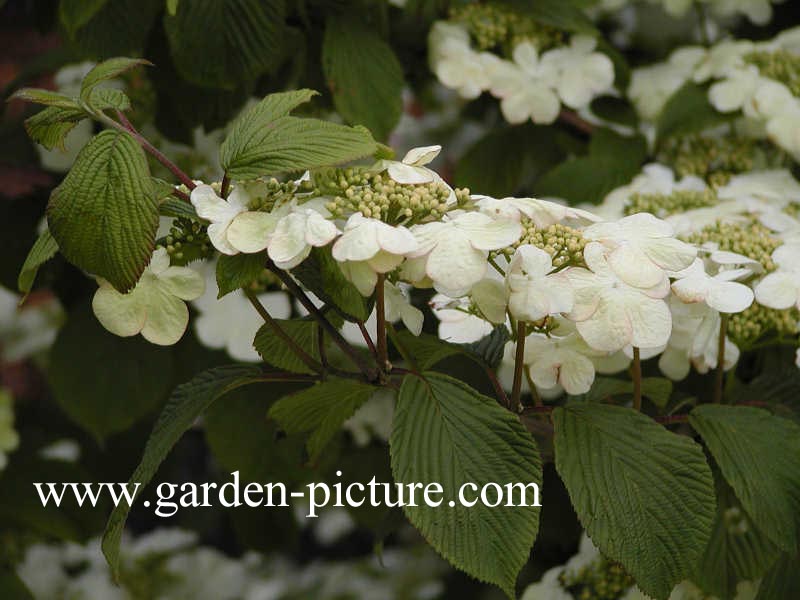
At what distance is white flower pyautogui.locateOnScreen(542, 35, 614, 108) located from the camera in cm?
101

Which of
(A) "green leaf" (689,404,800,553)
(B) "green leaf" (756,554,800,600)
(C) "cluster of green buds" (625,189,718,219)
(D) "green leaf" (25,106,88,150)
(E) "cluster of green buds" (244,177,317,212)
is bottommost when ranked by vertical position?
(B) "green leaf" (756,554,800,600)

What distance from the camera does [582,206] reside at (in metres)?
0.96

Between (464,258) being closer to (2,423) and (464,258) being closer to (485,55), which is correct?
(485,55)

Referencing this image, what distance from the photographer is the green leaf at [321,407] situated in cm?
62

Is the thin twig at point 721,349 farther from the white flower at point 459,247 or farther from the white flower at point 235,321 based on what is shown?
the white flower at point 235,321

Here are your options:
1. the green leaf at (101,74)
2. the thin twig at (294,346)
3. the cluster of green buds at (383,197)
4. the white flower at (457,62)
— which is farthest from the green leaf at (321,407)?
the white flower at (457,62)

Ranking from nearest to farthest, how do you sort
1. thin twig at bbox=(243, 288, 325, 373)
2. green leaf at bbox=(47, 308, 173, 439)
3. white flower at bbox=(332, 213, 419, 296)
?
white flower at bbox=(332, 213, 419, 296) < thin twig at bbox=(243, 288, 325, 373) < green leaf at bbox=(47, 308, 173, 439)

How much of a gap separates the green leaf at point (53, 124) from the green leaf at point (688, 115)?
0.65 meters

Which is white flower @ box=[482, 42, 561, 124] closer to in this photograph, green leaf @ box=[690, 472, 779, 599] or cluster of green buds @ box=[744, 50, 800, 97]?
cluster of green buds @ box=[744, 50, 800, 97]

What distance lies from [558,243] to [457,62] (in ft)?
1.61

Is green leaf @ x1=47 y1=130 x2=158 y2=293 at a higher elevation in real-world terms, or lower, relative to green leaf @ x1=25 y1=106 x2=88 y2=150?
lower

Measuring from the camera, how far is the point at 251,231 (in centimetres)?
52

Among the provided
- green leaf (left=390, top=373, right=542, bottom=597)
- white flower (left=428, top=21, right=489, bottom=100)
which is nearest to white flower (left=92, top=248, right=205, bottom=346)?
green leaf (left=390, top=373, right=542, bottom=597)

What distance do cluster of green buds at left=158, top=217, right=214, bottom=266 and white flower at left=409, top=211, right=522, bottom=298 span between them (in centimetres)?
12
